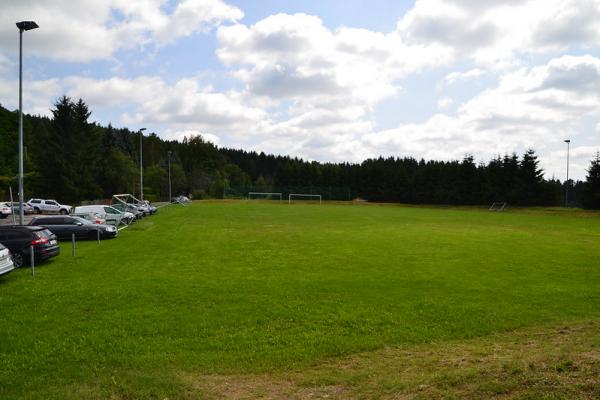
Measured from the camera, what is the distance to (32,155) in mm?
71000

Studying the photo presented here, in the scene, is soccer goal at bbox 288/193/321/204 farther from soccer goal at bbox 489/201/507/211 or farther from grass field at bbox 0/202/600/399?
grass field at bbox 0/202/600/399

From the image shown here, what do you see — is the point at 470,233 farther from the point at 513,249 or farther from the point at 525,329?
the point at 525,329

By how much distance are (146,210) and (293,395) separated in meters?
42.1

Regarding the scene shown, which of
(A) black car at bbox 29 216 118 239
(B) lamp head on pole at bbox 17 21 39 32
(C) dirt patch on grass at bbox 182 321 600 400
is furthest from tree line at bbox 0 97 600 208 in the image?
(C) dirt patch on grass at bbox 182 321 600 400

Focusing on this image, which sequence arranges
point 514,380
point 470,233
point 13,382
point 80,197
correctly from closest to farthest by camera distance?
point 514,380 < point 13,382 < point 470,233 < point 80,197

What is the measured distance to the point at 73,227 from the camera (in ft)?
83.7

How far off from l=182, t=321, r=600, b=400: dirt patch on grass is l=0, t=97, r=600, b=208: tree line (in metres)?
38.0

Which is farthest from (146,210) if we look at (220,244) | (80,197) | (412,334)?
(412,334)

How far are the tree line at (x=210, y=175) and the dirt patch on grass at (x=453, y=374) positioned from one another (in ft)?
125

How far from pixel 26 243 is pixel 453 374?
15897mm

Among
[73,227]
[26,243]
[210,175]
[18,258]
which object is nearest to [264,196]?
[210,175]

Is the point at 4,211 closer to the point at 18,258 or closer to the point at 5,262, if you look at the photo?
the point at 18,258

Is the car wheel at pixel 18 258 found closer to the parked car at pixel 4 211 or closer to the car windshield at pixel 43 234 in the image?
the car windshield at pixel 43 234

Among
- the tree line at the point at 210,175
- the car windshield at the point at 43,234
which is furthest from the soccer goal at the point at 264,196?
the car windshield at the point at 43,234
